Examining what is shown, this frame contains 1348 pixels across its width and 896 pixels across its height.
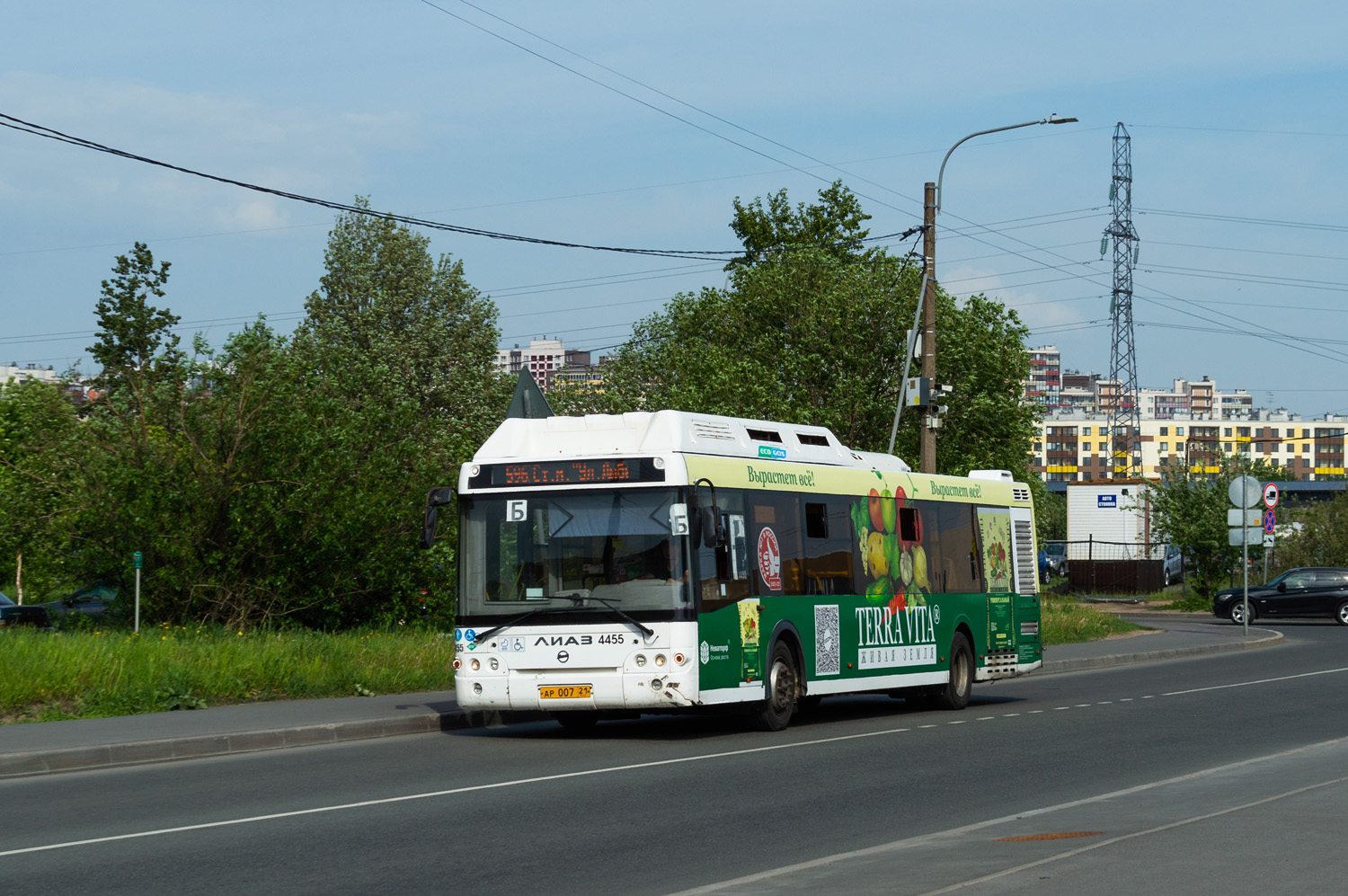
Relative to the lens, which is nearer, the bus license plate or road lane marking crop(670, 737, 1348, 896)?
road lane marking crop(670, 737, 1348, 896)

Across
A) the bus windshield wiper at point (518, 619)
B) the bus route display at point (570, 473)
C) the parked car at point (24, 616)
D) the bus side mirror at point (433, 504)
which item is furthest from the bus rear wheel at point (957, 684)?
the parked car at point (24, 616)

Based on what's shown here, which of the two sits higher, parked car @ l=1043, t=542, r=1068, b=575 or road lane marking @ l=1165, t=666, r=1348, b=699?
parked car @ l=1043, t=542, r=1068, b=575

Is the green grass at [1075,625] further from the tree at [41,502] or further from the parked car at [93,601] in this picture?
the tree at [41,502]

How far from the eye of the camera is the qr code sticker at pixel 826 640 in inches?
683

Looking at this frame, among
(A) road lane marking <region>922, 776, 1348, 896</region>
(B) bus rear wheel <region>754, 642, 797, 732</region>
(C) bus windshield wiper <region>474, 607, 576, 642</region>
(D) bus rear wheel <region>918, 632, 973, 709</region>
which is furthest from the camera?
(D) bus rear wheel <region>918, 632, 973, 709</region>

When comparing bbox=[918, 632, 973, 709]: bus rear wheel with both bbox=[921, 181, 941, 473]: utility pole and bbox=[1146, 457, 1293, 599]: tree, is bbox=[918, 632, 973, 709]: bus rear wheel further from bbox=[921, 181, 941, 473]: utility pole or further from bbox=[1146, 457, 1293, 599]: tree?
bbox=[1146, 457, 1293, 599]: tree

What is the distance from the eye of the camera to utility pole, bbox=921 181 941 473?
27.4m

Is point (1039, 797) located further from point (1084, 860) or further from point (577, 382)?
point (577, 382)

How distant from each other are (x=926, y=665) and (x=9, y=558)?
26836 mm

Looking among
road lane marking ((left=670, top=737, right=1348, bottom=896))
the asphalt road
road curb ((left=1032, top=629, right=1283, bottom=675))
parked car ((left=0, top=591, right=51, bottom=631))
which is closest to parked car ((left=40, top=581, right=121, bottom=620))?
parked car ((left=0, top=591, right=51, bottom=631))

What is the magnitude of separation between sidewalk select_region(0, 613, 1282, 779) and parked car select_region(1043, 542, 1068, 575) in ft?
210

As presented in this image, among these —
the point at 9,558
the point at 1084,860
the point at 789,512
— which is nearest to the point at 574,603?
the point at 789,512

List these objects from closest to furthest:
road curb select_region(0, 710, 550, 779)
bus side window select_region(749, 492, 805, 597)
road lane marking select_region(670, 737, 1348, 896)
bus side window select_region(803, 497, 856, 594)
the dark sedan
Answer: road lane marking select_region(670, 737, 1348, 896)
road curb select_region(0, 710, 550, 779)
bus side window select_region(749, 492, 805, 597)
bus side window select_region(803, 497, 856, 594)
the dark sedan

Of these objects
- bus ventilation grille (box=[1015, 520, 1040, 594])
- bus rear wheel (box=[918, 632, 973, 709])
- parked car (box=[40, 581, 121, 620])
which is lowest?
→ bus rear wheel (box=[918, 632, 973, 709])
